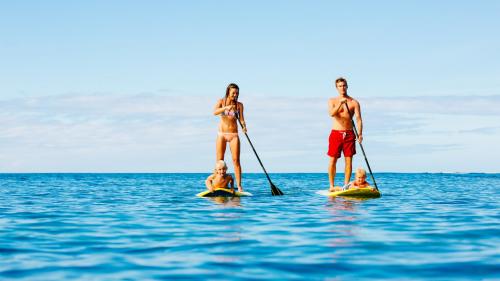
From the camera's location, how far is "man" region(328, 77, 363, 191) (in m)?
16.9

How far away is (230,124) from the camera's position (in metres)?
16.5

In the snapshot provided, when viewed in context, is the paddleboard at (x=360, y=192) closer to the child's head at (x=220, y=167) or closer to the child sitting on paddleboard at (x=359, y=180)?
the child sitting on paddleboard at (x=359, y=180)

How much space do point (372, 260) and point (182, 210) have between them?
686 cm

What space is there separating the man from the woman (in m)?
2.41

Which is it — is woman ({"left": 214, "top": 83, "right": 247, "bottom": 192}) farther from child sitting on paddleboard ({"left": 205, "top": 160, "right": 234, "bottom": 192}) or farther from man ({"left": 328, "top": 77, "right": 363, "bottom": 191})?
man ({"left": 328, "top": 77, "right": 363, "bottom": 191})

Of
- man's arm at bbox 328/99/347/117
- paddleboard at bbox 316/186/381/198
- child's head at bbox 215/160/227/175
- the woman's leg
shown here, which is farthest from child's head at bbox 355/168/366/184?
child's head at bbox 215/160/227/175

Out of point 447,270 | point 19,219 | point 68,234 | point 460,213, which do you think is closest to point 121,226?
point 68,234

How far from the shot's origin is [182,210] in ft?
43.3

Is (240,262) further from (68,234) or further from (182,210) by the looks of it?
(182,210)

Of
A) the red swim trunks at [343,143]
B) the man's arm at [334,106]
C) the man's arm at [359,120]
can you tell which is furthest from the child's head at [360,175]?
the man's arm at [334,106]

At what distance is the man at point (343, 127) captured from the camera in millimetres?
16875

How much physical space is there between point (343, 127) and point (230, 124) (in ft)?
9.87

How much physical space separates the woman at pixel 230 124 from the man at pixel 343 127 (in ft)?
7.89

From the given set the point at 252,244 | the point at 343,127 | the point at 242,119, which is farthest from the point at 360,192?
the point at 252,244
